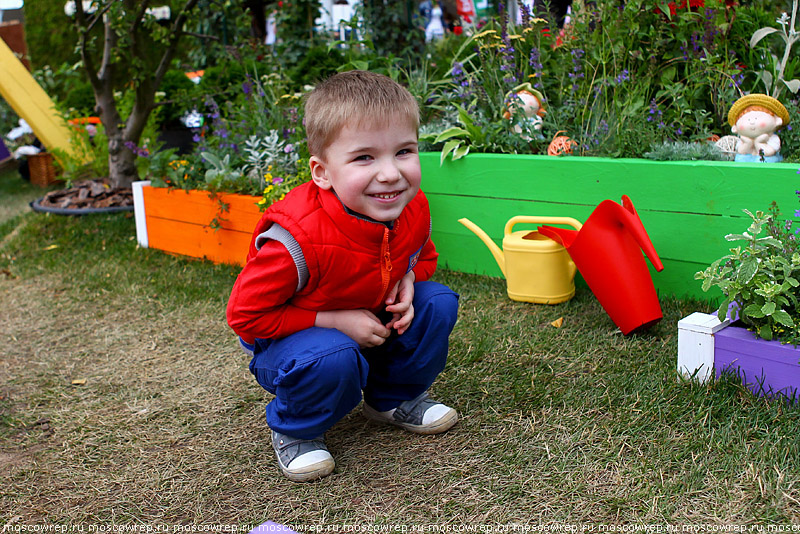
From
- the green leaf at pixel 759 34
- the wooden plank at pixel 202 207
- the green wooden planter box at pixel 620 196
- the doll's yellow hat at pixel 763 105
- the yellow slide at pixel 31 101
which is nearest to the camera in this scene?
the green wooden planter box at pixel 620 196

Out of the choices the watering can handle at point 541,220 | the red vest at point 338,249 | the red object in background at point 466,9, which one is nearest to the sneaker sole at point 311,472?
the red vest at point 338,249

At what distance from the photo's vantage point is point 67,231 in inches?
173

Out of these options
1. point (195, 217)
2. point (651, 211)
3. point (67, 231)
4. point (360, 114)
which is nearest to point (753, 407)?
point (651, 211)

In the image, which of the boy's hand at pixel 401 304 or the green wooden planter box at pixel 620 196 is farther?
the green wooden planter box at pixel 620 196

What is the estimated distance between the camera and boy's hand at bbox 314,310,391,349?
1.70 m

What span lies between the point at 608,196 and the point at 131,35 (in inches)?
126

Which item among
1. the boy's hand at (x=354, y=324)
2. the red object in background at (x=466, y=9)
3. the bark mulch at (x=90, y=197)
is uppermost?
the red object in background at (x=466, y=9)

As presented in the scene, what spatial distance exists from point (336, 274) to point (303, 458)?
0.47 metres

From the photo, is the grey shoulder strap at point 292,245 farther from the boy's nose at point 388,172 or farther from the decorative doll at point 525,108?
the decorative doll at point 525,108

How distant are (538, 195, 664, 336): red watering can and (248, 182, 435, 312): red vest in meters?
0.88

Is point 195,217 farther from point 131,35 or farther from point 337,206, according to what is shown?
point 337,206

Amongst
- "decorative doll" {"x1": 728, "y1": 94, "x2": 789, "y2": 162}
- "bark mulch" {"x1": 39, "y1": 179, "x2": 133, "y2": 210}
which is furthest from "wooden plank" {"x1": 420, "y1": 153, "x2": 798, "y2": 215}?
"bark mulch" {"x1": 39, "y1": 179, "x2": 133, "y2": 210}

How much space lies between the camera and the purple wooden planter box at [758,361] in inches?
70.6

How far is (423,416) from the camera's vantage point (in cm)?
191
